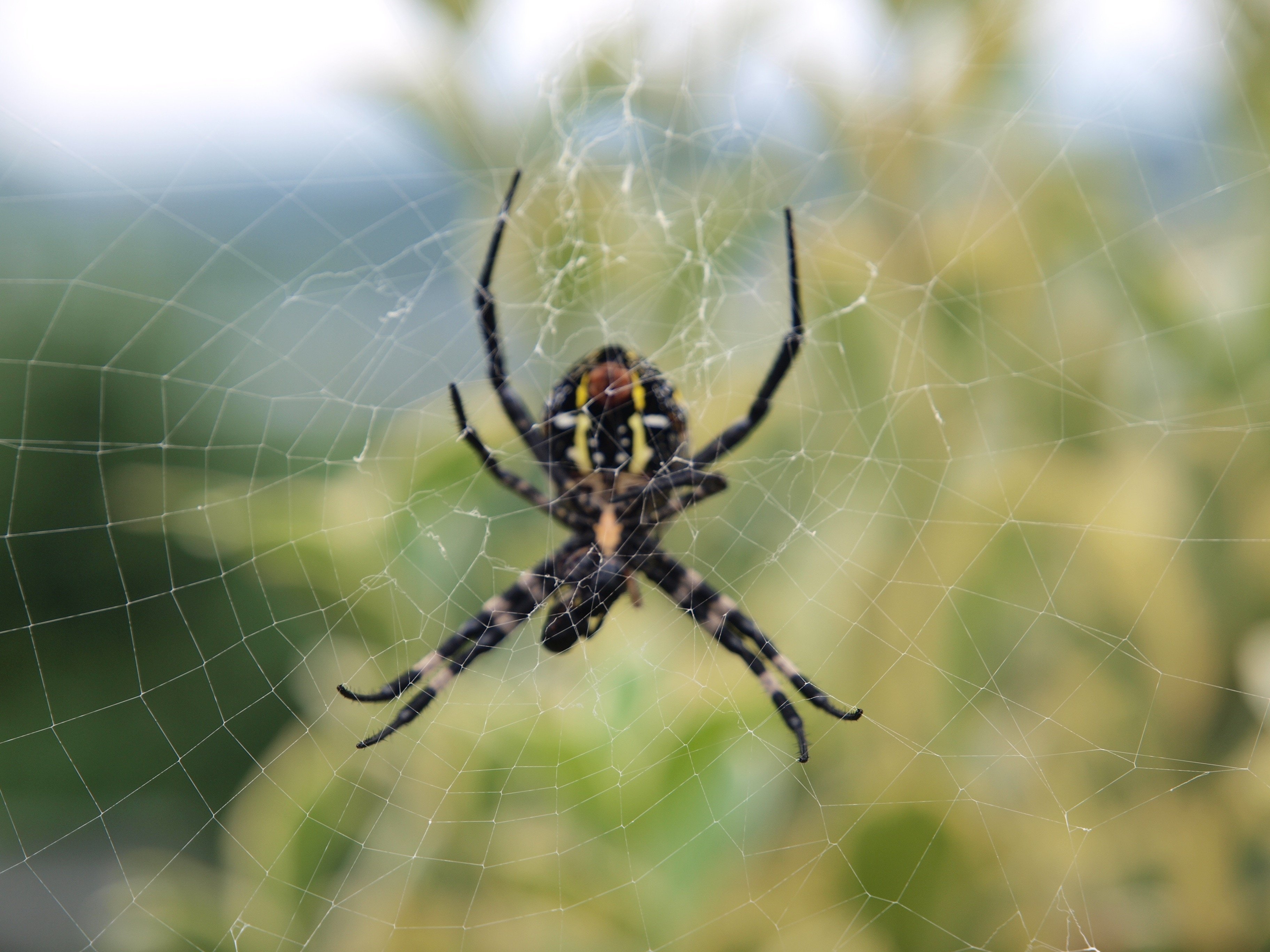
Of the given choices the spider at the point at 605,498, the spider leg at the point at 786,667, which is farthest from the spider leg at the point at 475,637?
the spider leg at the point at 786,667

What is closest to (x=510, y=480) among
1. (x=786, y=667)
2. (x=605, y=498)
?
(x=605, y=498)

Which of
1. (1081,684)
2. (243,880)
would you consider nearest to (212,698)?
(243,880)

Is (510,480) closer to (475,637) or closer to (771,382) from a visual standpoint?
(475,637)

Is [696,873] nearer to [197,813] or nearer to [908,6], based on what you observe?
[908,6]

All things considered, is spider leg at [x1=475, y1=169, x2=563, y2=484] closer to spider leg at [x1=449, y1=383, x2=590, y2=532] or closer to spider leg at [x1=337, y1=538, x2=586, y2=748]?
spider leg at [x1=449, y1=383, x2=590, y2=532]

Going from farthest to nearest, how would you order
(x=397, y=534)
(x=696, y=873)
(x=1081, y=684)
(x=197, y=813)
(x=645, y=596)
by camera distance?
(x=197, y=813) → (x=645, y=596) → (x=397, y=534) → (x=1081, y=684) → (x=696, y=873)

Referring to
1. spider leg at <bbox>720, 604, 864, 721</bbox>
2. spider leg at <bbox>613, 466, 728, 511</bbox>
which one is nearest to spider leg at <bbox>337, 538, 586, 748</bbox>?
spider leg at <bbox>613, 466, 728, 511</bbox>

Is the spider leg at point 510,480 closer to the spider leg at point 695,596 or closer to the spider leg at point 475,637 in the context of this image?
the spider leg at point 475,637
